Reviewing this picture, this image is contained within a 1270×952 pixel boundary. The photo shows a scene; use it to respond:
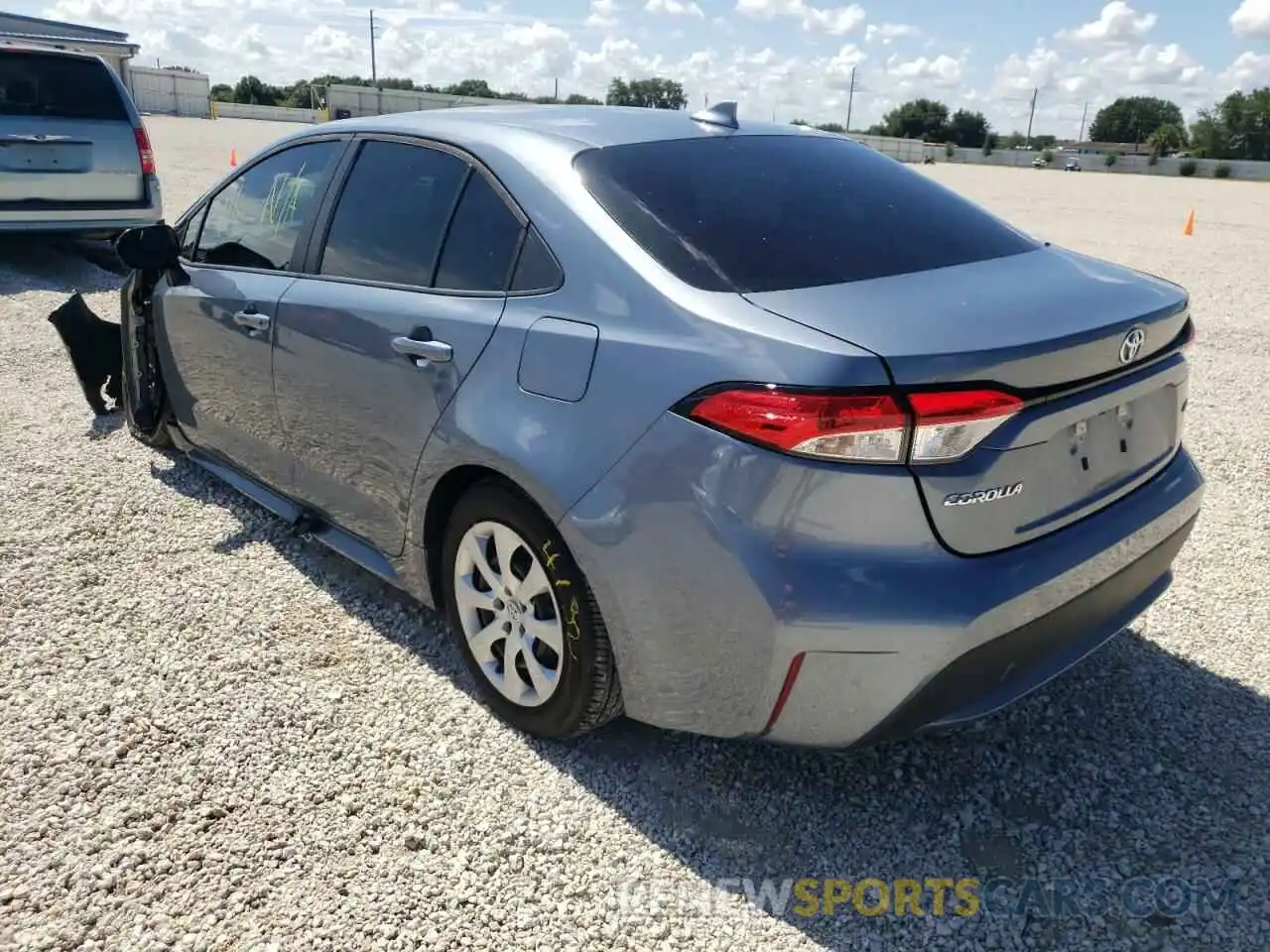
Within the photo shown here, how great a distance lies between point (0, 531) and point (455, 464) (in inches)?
98.6

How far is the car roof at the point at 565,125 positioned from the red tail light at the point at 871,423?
1138 mm

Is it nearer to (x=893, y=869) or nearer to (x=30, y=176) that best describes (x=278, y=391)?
(x=893, y=869)

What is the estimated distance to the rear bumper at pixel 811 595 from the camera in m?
2.02

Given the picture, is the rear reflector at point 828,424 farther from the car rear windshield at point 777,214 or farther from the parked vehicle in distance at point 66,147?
the parked vehicle in distance at point 66,147

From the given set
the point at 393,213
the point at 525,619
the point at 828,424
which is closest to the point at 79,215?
the point at 393,213

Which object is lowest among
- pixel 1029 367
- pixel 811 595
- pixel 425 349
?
pixel 811 595

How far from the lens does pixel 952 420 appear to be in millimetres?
1990

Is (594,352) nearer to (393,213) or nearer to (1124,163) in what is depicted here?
(393,213)

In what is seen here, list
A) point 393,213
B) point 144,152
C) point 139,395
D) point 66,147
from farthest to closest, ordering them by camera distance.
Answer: point 144,152, point 66,147, point 139,395, point 393,213

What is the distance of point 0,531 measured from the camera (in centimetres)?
405

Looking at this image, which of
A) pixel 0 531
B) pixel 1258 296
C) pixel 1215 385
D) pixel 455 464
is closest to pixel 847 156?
pixel 455 464

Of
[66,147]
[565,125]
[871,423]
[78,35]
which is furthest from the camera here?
[78,35]

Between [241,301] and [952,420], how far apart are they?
2.73m

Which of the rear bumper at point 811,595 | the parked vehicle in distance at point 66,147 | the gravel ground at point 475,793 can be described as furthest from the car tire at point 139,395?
the parked vehicle in distance at point 66,147
